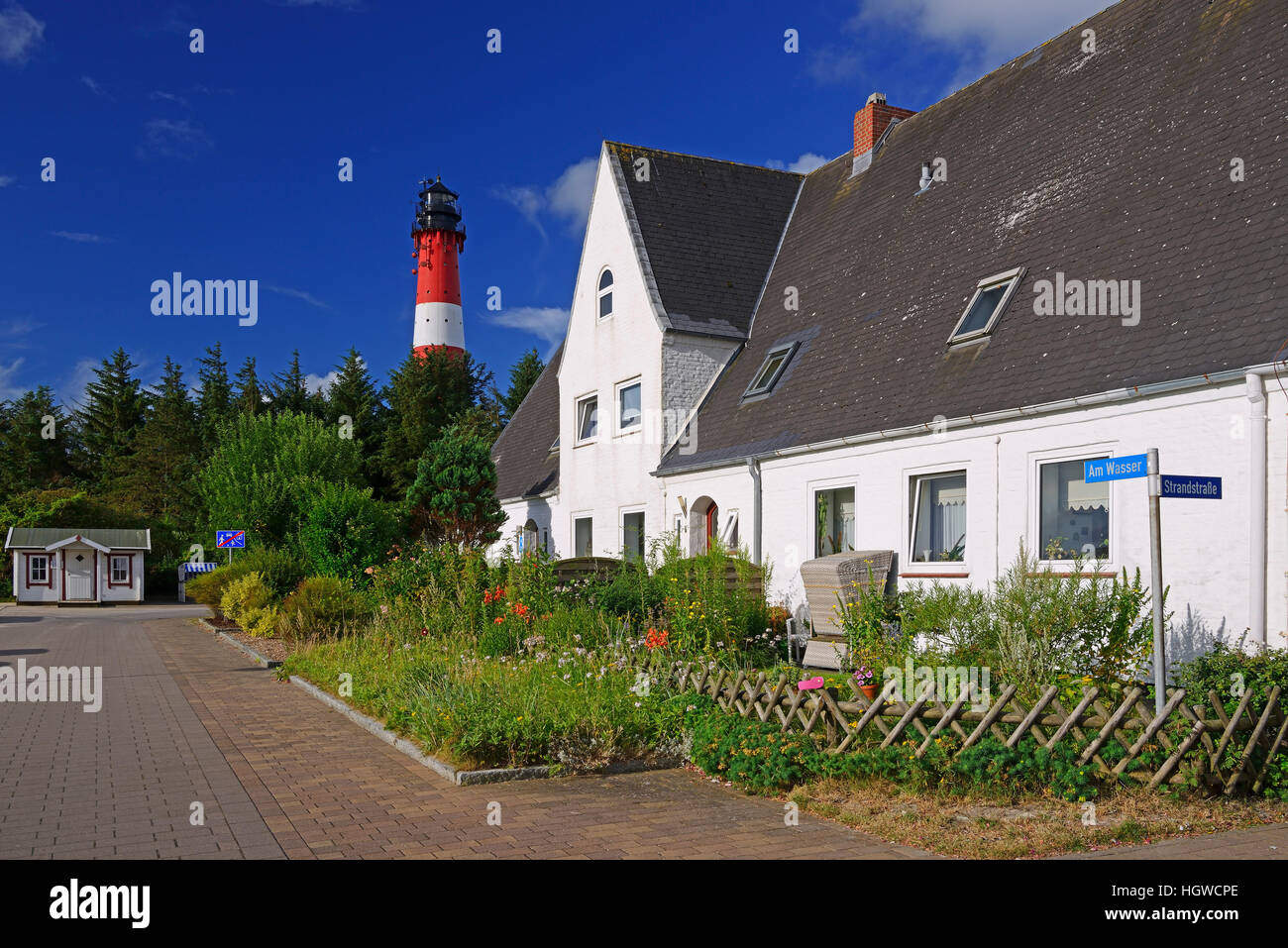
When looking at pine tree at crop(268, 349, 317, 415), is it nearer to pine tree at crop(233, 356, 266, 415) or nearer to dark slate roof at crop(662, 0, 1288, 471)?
pine tree at crop(233, 356, 266, 415)

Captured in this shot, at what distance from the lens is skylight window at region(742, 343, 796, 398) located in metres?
18.3

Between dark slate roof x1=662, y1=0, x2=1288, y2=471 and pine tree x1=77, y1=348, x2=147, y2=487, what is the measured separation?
5302 centimetres

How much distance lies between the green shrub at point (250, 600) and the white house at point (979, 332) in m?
7.01

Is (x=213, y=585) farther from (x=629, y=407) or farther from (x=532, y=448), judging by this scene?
(x=629, y=407)

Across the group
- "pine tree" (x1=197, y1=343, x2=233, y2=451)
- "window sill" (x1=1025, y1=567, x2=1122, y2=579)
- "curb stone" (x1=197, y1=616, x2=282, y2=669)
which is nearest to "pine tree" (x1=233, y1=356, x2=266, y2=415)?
"pine tree" (x1=197, y1=343, x2=233, y2=451)

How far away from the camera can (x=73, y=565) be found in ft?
146

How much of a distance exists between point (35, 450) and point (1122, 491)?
64.1 m

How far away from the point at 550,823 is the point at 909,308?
11226 mm

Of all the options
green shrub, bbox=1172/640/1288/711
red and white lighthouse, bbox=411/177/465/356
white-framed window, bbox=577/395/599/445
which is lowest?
green shrub, bbox=1172/640/1288/711

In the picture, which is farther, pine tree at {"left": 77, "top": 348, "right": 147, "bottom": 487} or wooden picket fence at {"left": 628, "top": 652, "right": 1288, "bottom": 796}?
pine tree at {"left": 77, "top": 348, "right": 147, "bottom": 487}
